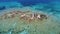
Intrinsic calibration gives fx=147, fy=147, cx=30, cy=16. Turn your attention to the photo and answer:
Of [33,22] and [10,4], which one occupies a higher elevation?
[10,4]

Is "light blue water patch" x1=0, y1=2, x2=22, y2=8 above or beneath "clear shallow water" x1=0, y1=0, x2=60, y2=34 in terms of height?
above

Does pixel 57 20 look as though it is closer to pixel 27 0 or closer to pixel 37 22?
pixel 37 22

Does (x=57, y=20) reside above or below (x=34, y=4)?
below

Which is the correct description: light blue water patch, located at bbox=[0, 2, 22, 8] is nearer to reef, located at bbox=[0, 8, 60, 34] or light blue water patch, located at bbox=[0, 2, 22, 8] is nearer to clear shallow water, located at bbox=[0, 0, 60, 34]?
clear shallow water, located at bbox=[0, 0, 60, 34]

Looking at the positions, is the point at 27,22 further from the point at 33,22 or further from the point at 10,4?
the point at 10,4

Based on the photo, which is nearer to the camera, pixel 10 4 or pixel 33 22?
pixel 33 22

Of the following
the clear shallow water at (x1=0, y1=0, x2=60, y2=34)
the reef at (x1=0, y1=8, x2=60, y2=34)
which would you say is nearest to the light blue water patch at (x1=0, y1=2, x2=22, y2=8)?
the clear shallow water at (x1=0, y1=0, x2=60, y2=34)

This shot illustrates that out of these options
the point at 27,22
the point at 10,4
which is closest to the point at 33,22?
the point at 27,22

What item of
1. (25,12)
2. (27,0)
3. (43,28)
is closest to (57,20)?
(43,28)
